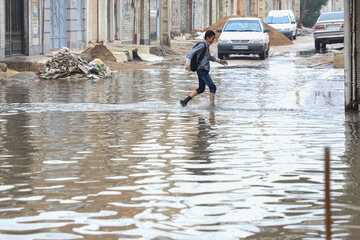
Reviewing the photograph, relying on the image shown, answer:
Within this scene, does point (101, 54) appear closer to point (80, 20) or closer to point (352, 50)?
point (80, 20)

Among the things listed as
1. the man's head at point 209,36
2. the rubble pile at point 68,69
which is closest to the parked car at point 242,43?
the rubble pile at point 68,69

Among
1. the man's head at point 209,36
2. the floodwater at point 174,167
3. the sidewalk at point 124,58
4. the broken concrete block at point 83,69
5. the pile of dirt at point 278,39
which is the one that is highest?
the pile of dirt at point 278,39

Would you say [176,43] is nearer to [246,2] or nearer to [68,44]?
[68,44]

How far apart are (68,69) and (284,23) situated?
32998 millimetres

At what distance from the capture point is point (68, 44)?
32312 mm

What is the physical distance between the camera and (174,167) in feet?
26.6

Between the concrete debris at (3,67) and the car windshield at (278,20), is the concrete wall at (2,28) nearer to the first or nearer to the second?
the concrete debris at (3,67)

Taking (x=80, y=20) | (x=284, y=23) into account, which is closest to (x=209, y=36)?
(x=80, y=20)

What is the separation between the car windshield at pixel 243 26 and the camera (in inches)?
1340

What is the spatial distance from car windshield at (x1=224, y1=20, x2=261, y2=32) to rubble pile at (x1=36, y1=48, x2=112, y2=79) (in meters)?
11.9

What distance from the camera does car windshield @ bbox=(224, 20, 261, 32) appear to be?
1340 inches

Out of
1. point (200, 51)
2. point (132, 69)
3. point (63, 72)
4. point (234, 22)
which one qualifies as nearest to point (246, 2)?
point (234, 22)

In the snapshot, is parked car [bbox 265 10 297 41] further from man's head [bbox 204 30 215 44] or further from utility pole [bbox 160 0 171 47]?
man's head [bbox 204 30 215 44]

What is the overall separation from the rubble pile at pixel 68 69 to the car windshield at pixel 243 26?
11.9m
